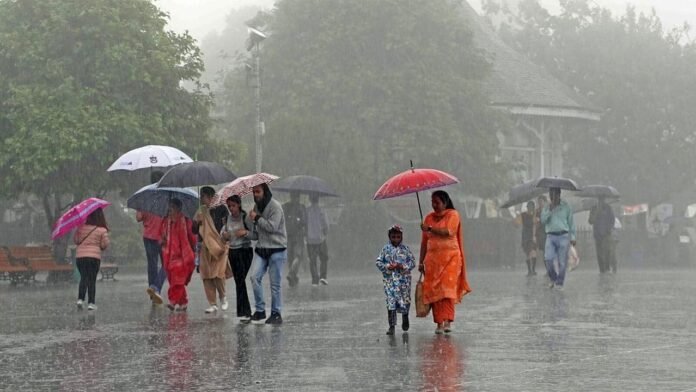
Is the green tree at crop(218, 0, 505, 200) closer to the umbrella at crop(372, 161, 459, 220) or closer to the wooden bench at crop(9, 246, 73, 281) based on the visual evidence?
the wooden bench at crop(9, 246, 73, 281)

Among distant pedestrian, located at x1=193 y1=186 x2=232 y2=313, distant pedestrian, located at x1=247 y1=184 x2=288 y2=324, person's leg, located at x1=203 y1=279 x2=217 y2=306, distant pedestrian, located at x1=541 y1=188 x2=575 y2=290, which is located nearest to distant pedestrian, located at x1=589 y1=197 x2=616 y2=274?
distant pedestrian, located at x1=541 y1=188 x2=575 y2=290

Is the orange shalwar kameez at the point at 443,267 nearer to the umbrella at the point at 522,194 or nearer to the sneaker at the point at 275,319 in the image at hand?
the sneaker at the point at 275,319

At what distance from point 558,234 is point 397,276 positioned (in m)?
9.68

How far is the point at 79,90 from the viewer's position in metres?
32.7

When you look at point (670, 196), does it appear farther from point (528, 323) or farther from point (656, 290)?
point (528, 323)

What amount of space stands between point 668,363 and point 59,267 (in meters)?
20.0

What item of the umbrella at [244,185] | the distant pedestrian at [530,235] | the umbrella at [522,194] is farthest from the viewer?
the umbrella at [522,194]

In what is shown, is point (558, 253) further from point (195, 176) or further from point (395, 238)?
point (395, 238)

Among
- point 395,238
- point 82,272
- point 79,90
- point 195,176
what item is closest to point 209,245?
point 195,176

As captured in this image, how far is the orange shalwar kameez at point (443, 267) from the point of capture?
1547cm

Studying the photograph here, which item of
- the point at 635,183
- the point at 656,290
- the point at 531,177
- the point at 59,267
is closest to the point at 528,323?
the point at 656,290

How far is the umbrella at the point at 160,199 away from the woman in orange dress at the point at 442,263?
228 inches

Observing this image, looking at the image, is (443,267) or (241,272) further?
(241,272)

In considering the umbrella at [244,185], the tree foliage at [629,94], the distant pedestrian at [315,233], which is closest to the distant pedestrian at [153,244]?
the umbrella at [244,185]
